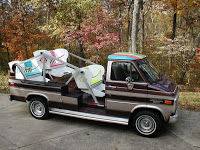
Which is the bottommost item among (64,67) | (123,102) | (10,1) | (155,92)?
(123,102)

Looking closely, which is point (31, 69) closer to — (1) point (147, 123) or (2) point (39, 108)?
(2) point (39, 108)

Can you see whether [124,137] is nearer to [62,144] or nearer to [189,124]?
[62,144]

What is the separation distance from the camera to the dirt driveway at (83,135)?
13.4 ft

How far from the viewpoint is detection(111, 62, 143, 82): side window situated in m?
4.45

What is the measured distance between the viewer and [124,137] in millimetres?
4496

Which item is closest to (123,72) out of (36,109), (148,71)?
(148,71)

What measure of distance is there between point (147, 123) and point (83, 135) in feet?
5.51

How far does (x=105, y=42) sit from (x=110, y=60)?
21.3ft

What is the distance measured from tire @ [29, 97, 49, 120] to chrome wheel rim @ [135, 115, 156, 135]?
9.08ft

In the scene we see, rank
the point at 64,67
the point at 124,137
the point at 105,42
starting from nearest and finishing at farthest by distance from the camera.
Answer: the point at 124,137 → the point at 64,67 → the point at 105,42

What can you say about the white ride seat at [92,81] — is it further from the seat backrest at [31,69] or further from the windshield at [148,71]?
the seat backrest at [31,69]

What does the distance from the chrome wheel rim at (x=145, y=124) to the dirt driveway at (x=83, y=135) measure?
190 millimetres

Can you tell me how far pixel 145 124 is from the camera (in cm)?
451

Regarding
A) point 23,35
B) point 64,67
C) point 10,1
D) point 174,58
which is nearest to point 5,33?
point 23,35
